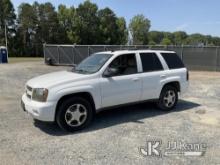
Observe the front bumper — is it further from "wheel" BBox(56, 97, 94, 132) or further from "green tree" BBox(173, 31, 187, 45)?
"green tree" BBox(173, 31, 187, 45)

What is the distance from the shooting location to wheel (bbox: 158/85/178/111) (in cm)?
744

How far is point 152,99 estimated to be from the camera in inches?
284

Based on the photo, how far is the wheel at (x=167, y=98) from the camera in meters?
7.44

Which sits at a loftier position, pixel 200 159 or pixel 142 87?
pixel 142 87

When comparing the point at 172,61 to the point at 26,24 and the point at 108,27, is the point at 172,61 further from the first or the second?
the point at 108,27

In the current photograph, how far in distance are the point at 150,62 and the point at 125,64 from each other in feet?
2.62

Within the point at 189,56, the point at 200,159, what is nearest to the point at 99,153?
the point at 200,159

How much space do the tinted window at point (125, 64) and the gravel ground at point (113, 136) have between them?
3.71 ft

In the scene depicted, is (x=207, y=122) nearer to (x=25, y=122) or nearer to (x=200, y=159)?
(x=200, y=159)

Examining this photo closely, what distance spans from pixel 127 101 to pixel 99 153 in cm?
217

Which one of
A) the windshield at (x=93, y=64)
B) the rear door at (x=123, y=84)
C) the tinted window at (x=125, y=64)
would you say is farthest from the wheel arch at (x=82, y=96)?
the tinted window at (x=125, y=64)

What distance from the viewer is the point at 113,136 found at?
5.52 m

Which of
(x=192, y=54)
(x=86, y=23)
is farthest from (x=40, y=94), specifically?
(x=86, y=23)

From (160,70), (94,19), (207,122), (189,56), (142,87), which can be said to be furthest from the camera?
(94,19)
